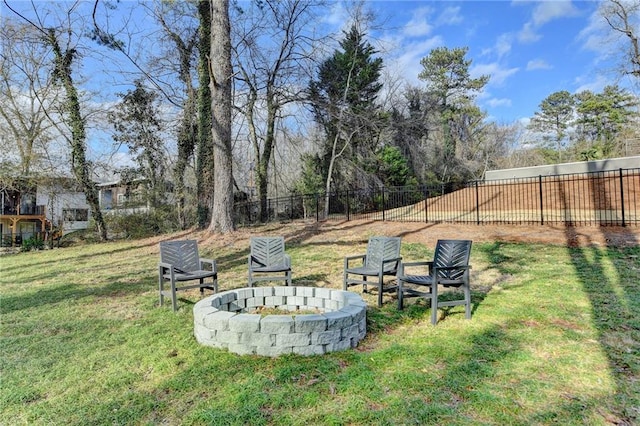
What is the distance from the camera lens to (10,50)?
12.9m

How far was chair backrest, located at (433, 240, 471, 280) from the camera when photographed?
13.7 feet

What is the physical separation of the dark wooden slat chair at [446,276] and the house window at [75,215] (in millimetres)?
16587

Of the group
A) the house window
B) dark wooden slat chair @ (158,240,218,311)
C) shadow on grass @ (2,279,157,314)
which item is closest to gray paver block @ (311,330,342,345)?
dark wooden slat chair @ (158,240,218,311)

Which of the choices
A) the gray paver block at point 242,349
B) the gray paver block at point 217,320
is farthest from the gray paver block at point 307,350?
the gray paver block at point 217,320

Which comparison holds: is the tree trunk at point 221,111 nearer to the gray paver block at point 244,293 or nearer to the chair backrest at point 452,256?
the gray paver block at point 244,293

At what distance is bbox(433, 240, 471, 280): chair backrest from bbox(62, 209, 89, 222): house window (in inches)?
660

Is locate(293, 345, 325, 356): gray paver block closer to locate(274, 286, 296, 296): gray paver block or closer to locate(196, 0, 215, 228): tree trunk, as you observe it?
locate(274, 286, 296, 296): gray paver block

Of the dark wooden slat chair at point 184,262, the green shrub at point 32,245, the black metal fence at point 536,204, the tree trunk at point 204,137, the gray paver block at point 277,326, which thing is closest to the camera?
the gray paver block at point 277,326

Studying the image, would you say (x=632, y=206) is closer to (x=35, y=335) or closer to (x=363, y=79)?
(x=363, y=79)

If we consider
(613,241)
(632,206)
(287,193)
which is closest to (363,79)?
(287,193)

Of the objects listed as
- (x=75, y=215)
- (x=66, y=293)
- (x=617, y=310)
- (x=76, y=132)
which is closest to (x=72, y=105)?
(x=76, y=132)

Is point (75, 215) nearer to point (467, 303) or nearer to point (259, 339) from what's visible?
point (259, 339)

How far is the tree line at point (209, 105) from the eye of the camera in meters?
12.2

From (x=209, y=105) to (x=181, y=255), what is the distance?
8.98 m
